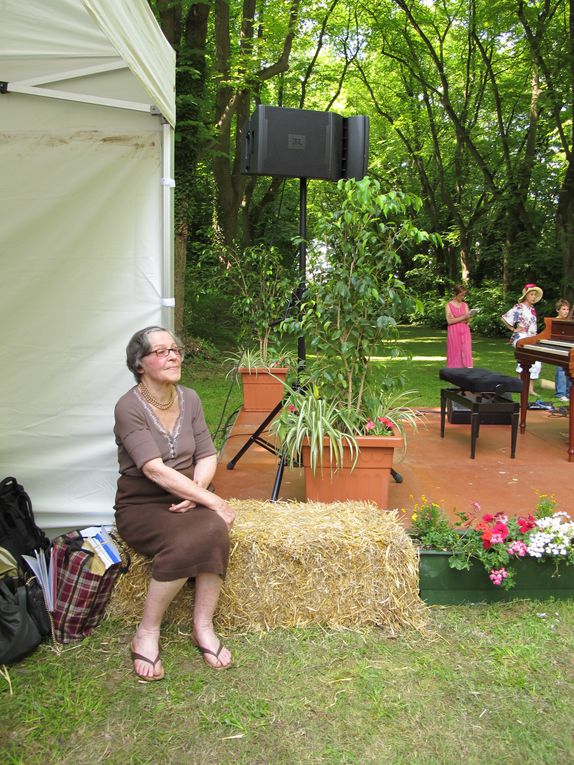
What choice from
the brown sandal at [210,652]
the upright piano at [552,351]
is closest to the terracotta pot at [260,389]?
the upright piano at [552,351]

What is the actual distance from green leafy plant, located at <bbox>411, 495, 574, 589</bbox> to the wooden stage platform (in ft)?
2.03

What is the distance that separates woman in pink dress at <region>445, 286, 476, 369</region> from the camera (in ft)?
23.6

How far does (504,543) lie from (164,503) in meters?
1.52

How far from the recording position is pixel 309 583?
2826mm

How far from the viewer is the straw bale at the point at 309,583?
2811mm

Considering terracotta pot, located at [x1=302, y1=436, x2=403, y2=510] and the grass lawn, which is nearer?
the grass lawn

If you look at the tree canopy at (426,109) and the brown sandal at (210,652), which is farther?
the tree canopy at (426,109)

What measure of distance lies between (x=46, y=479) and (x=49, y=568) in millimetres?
661

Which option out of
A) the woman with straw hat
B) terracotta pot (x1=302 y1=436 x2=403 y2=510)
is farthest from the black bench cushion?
the woman with straw hat

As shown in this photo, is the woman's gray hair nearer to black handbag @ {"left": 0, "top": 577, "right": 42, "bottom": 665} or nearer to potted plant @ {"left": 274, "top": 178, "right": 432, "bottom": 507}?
potted plant @ {"left": 274, "top": 178, "right": 432, "bottom": 507}

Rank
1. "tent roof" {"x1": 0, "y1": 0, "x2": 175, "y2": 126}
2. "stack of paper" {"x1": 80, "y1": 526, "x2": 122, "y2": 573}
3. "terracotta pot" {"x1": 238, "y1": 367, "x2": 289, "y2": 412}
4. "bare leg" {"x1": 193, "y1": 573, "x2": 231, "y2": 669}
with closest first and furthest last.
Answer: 1. "bare leg" {"x1": 193, "y1": 573, "x2": 231, "y2": 669}
2. "stack of paper" {"x1": 80, "y1": 526, "x2": 122, "y2": 573}
3. "tent roof" {"x1": 0, "y1": 0, "x2": 175, "y2": 126}
4. "terracotta pot" {"x1": 238, "y1": 367, "x2": 289, "y2": 412}

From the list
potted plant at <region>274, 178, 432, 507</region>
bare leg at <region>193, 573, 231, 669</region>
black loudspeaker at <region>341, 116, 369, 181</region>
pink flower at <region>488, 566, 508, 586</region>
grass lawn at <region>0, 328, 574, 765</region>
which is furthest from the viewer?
black loudspeaker at <region>341, 116, 369, 181</region>

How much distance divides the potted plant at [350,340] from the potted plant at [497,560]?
1.60 ft

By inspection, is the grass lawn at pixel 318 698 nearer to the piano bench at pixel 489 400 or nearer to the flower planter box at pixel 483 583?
the flower planter box at pixel 483 583
